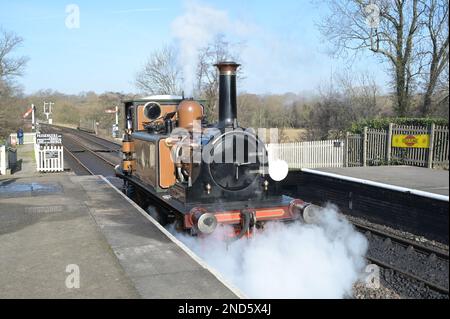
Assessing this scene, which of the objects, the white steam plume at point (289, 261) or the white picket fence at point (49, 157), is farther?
the white picket fence at point (49, 157)

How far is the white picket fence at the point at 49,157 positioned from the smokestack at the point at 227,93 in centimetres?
1085

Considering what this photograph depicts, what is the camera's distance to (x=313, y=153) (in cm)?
A: 1795

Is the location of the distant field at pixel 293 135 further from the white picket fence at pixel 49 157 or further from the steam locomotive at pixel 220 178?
the steam locomotive at pixel 220 178

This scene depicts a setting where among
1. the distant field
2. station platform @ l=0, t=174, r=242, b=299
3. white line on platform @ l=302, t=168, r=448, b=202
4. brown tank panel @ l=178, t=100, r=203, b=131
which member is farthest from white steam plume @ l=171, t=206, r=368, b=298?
the distant field

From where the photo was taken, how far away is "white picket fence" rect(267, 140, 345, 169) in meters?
17.2

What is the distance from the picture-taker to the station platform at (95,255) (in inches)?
184

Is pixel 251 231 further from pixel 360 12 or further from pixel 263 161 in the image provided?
pixel 360 12

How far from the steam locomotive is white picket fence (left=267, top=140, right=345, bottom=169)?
9.64 metres

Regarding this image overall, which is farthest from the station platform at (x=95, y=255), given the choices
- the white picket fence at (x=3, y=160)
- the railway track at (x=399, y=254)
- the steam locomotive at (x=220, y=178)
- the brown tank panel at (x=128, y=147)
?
the white picket fence at (x=3, y=160)

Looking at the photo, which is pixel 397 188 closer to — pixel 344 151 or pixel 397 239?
pixel 397 239

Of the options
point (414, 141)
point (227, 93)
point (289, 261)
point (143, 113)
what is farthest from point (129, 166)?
point (414, 141)

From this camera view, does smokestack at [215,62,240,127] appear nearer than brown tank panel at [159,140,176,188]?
Result: Yes

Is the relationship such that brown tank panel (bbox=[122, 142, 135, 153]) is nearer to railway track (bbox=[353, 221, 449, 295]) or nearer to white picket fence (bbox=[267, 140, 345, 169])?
railway track (bbox=[353, 221, 449, 295])

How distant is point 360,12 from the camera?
18828mm
